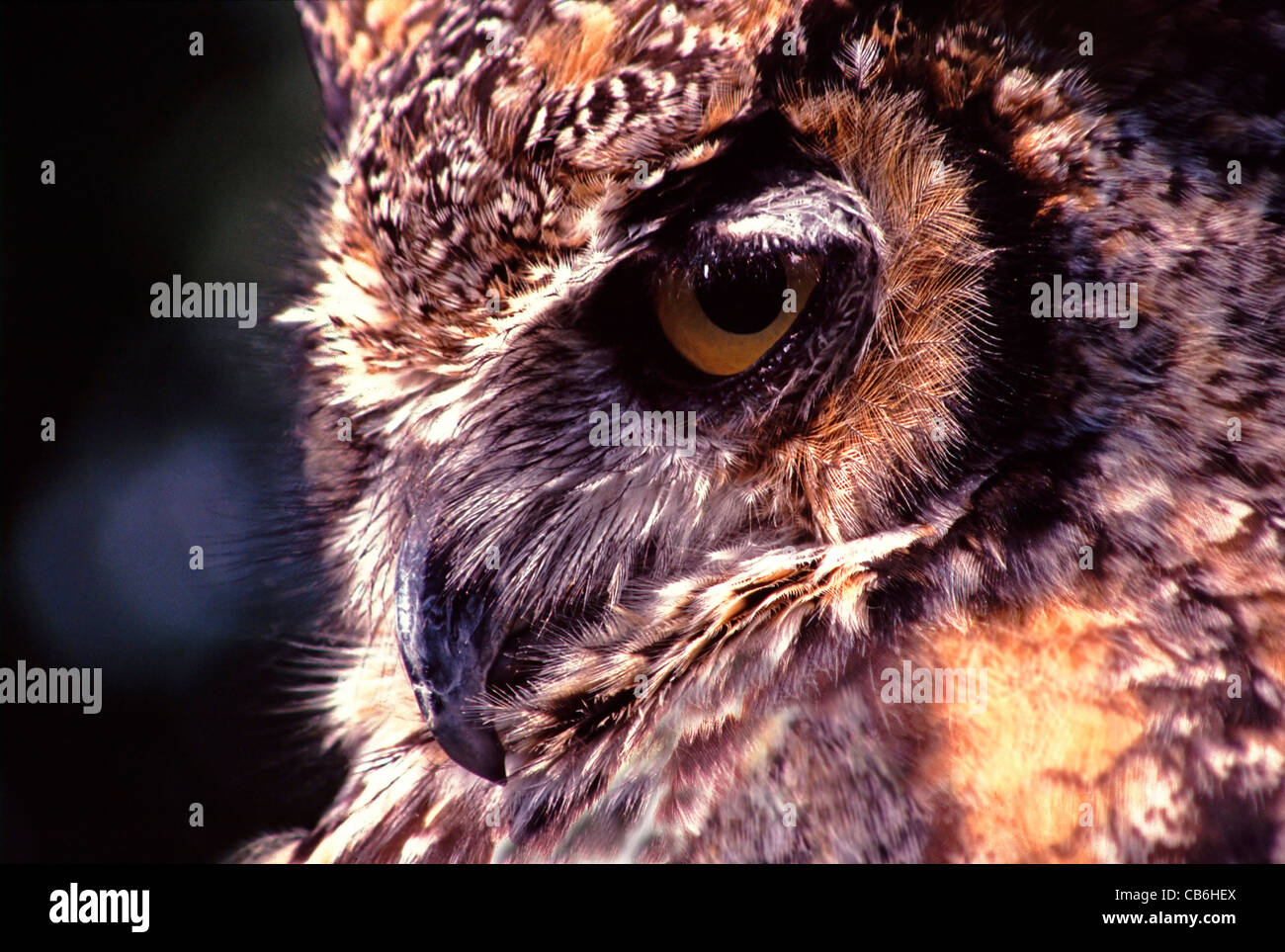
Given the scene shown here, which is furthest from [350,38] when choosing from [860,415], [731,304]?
[860,415]

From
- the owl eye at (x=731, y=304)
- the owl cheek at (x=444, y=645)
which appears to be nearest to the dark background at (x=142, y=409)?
the owl cheek at (x=444, y=645)

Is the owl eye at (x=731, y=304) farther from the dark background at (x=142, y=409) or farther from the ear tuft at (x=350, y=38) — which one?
the dark background at (x=142, y=409)

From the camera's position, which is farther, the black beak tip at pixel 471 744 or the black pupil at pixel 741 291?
the black beak tip at pixel 471 744

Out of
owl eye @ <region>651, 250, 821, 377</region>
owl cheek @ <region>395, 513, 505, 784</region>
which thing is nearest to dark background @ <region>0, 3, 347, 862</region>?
owl cheek @ <region>395, 513, 505, 784</region>

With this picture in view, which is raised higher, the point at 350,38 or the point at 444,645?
the point at 350,38

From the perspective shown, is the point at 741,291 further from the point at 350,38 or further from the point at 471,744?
the point at 350,38

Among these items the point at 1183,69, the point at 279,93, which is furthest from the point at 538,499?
the point at 279,93

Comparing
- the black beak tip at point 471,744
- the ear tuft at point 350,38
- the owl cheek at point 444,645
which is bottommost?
the black beak tip at point 471,744
